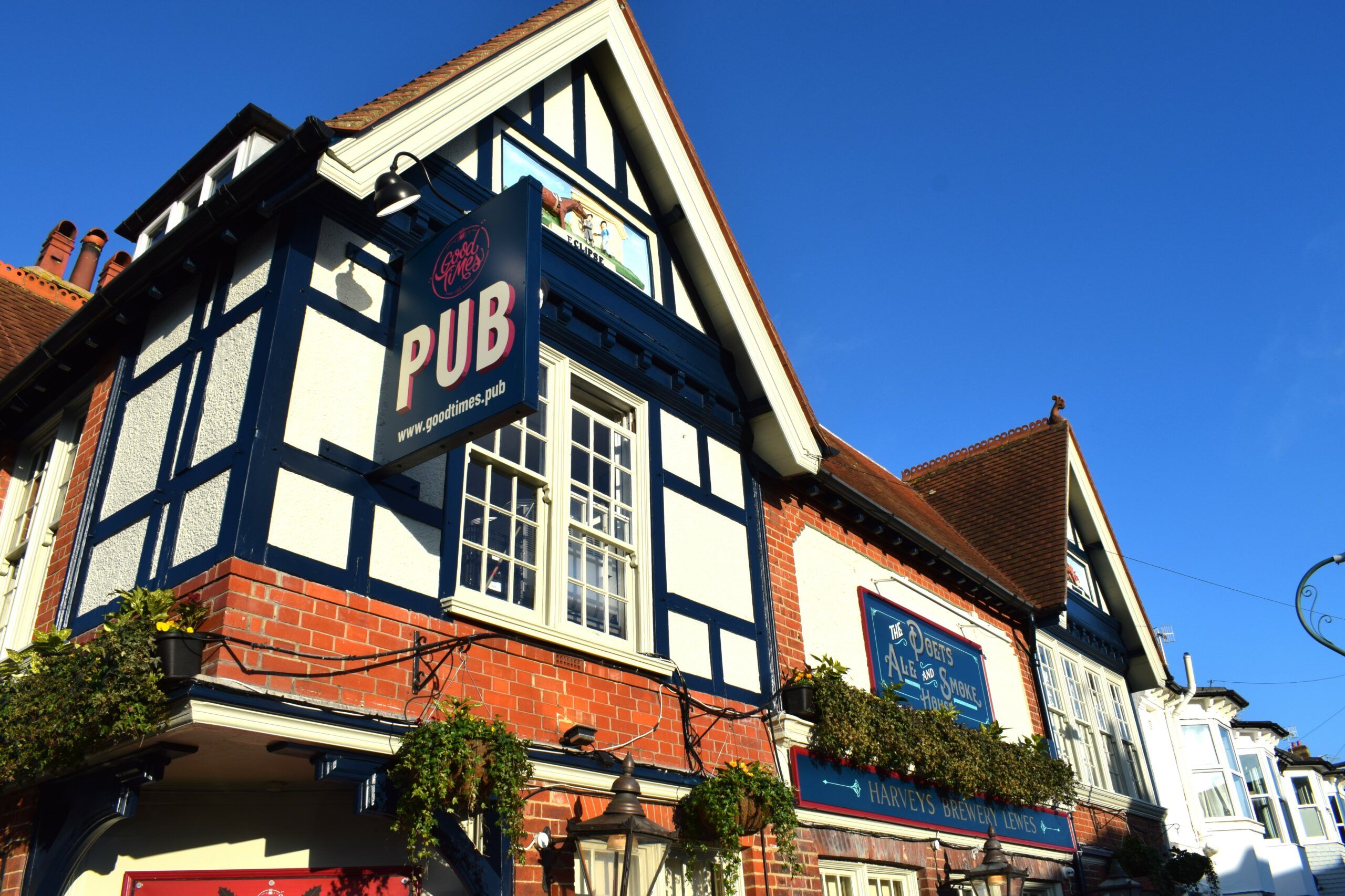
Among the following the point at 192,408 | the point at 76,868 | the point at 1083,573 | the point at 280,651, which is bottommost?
the point at 76,868

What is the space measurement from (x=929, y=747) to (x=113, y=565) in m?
7.13

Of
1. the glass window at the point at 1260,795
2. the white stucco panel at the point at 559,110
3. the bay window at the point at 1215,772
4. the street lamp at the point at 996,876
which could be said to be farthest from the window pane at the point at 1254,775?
the white stucco panel at the point at 559,110

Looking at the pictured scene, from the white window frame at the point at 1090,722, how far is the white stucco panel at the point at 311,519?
10.7 metres

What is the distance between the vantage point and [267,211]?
20.4ft

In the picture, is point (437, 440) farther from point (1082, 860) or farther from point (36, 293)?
point (1082, 860)

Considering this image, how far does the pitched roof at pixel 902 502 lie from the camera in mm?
11976

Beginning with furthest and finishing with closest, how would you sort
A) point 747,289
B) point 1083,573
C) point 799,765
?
point 1083,573, point 747,289, point 799,765

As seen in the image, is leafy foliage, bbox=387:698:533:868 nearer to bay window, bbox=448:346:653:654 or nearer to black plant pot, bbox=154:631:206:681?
bay window, bbox=448:346:653:654

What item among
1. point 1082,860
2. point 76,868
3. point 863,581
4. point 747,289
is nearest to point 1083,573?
point 1082,860

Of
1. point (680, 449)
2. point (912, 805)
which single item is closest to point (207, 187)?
point (680, 449)

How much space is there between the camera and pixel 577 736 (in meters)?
6.47

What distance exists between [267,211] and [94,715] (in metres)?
3.06

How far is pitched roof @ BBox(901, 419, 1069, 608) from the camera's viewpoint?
14750 millimetres

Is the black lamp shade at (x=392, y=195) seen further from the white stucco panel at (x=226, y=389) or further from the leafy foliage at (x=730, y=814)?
the leafy foliage at (x=730, y=814)
